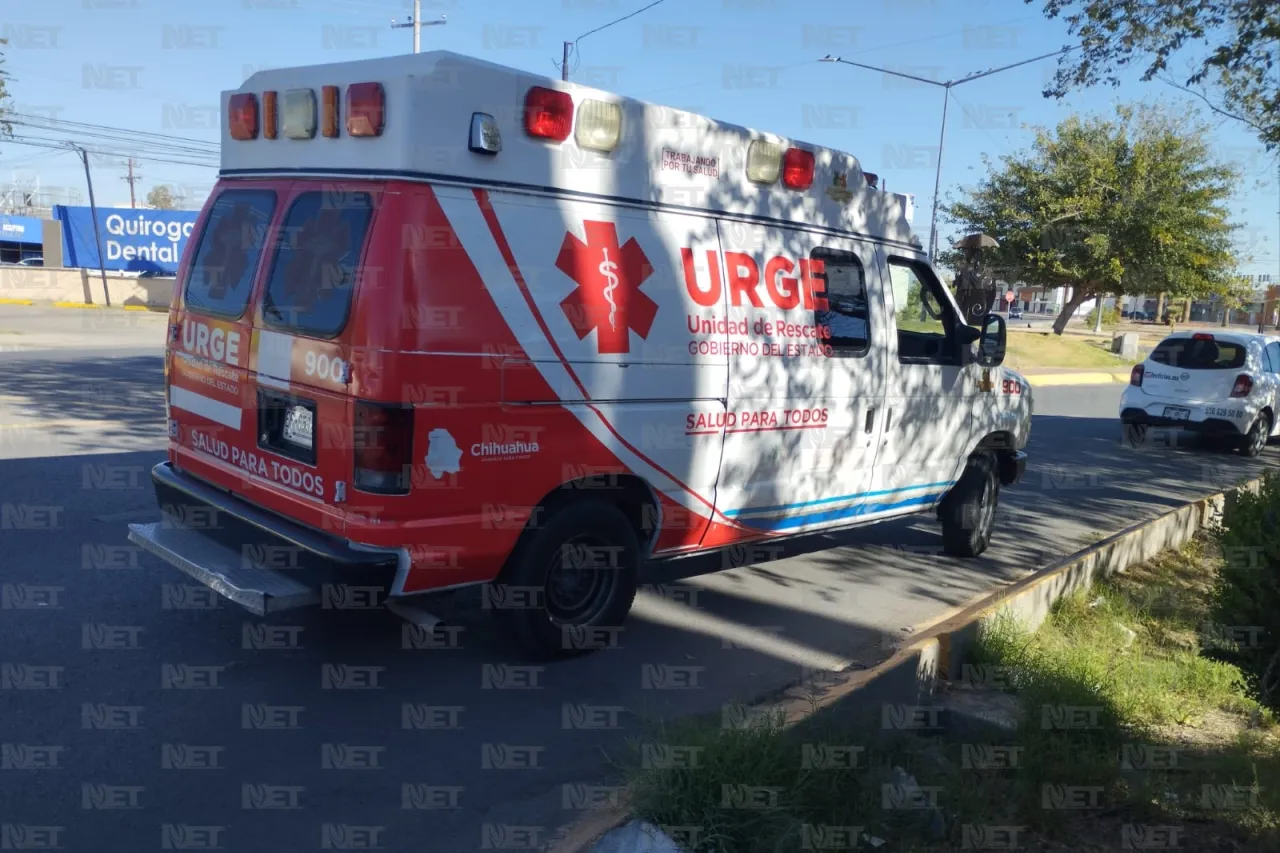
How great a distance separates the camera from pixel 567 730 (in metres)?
4.56

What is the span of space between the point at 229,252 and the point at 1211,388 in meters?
13.3

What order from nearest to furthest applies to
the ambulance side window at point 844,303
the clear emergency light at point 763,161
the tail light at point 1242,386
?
the clear emergency light at point 763,161 → the ambulance side window at point 844,303 → the tail light at point 1242,386

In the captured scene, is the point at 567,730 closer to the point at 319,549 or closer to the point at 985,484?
the point at 319,549

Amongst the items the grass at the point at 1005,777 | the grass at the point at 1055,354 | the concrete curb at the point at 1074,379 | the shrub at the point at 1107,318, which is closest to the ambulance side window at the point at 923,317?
the grass at the point at 1005,777

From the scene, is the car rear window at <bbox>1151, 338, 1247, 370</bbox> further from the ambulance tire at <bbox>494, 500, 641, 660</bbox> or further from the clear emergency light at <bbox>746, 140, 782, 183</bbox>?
the ambulance tire at <bbox>494, 500, 641, 660</bbox>

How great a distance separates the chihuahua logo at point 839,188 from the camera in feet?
20.4

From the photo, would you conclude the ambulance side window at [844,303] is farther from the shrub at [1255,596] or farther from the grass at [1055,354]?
the grass at [1055,354]

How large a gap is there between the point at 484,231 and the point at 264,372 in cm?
126

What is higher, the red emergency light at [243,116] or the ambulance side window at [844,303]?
the red emergency light at [243,116]

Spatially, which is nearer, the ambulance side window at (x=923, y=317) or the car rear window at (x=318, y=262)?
the car rear window at (x=318, y=262)

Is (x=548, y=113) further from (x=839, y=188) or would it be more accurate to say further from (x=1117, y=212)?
(x=1117, y=212)

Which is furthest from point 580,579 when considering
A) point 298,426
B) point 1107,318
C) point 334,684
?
point 1107,318

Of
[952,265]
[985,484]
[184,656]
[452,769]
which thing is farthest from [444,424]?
[952,265]

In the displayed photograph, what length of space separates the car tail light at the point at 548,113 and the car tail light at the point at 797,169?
160cm
